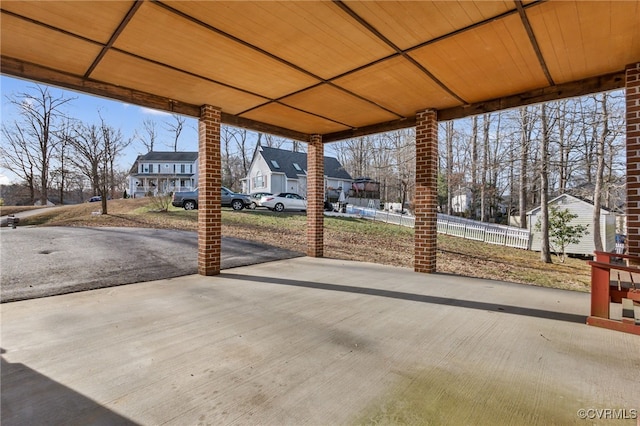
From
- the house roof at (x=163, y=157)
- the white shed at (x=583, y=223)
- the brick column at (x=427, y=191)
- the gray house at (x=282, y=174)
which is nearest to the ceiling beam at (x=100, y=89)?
the brick column at (x=427, y=191)

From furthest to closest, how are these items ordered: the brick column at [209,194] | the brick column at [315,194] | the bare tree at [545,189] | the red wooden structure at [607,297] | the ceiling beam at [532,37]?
the bare tree at [545,189], the brick column at [315,194], the brick column at [209,194], the red wooden structure at [607,297], the ceiling beam at [532,37]

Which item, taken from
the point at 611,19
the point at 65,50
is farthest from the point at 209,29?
the point at 611,19

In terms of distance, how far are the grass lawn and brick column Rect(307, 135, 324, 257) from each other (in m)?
1.42

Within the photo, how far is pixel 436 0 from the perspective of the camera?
2.48 metres

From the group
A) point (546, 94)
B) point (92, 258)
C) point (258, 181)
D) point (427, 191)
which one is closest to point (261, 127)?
point (427, 191)

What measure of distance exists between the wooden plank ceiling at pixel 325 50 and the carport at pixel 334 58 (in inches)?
0.6

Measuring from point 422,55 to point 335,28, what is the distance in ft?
3.68

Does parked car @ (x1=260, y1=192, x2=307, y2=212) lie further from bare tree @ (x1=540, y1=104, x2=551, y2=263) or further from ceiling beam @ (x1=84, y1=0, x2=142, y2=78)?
ceiling beam @ (x1=84, y1=0, x2=142, y2=78)

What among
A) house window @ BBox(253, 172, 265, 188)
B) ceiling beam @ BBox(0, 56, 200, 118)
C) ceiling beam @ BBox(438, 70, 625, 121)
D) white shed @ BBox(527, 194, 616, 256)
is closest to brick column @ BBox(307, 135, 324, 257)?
ceiling beam @ BBox(0, 56, 200, 118)

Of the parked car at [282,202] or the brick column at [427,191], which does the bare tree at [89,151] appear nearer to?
the parked car at [282,202]

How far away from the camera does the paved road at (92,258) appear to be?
439 centimetres

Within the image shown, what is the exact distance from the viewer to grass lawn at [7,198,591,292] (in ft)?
30.1

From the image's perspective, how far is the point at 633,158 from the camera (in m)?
3.46

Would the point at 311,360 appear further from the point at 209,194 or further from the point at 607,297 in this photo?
the point at 209,194
